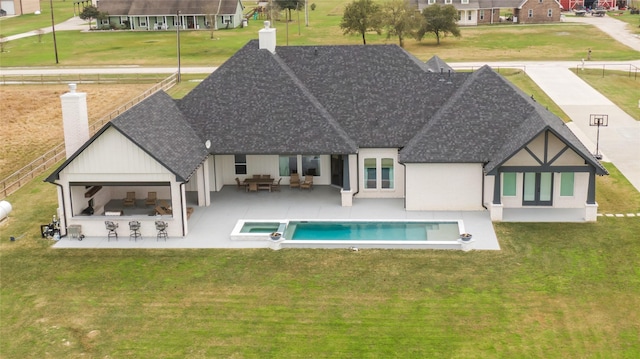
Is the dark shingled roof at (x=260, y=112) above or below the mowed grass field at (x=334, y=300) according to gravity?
above

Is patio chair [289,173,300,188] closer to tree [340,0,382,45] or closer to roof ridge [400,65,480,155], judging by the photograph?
roof ridge [400,65,480,155]

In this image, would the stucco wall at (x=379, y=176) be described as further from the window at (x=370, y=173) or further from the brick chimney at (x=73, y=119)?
the brick chimney at (x=73, y=119)

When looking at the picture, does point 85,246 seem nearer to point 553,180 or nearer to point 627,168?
point 553,180

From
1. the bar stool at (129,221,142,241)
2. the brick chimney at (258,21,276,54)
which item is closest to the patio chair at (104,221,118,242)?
the bar stool at (129,221,142,241)

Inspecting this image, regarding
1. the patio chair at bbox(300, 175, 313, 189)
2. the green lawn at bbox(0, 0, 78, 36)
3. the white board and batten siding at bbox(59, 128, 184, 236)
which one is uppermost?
the green lawn at bbox(0, 0, 78, 36)

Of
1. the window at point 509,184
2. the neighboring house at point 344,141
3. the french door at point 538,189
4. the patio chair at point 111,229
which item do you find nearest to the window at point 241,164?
the neighboring house at point 344,141

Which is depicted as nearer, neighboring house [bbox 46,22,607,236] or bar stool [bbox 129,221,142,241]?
bar stool [bbox 129,221,142,241]
